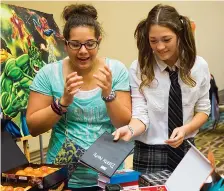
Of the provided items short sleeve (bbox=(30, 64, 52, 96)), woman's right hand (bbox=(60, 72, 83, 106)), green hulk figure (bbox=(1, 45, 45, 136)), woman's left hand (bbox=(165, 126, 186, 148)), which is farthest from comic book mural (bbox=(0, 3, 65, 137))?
woman's left hand (bbox=(165, 126, 186, 148))

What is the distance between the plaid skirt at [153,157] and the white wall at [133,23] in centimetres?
134

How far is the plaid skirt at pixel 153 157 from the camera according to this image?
4.87ft

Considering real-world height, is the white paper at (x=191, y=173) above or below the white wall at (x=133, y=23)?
below

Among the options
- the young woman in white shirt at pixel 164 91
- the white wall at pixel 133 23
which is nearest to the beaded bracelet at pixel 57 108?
the young woman in white shirt at pixel 164 91

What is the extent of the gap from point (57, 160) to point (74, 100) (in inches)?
9.8

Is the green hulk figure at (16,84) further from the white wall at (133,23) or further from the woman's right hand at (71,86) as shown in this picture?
the woman's right hand at (71,86)

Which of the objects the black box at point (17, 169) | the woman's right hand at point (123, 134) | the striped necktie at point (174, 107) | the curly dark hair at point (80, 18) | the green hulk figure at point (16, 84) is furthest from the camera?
the green hulk figure at point (16, 84)

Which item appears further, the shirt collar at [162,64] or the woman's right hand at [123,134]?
the shirt collar at [162,64]

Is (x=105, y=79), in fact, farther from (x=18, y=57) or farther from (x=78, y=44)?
(x=18, y=57)

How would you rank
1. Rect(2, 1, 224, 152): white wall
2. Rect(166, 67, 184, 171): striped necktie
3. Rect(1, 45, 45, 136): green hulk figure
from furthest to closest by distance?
Rect(2, 1, 224, 152): white wall
Rect(1, 45, 45, 136): green hulk figure
Rect(166, 67, 184, 171): striped necktie

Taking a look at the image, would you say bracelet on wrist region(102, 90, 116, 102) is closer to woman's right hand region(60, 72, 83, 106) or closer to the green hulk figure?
woman's right hand region(60, 72, 83, 106)

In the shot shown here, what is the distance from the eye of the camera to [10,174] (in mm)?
1124

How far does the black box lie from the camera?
1069mm

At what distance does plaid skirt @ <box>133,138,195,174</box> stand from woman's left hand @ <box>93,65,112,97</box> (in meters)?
0.37
